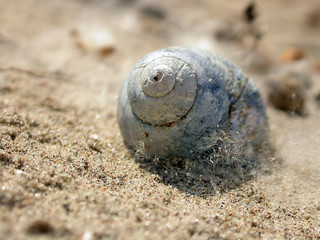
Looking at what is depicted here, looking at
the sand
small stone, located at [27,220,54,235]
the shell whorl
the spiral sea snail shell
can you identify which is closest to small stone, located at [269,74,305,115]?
the sand

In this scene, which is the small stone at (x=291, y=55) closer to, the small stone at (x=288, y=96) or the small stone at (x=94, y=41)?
the small stone at (x=288, y=96)

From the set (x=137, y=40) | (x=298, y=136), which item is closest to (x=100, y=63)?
(x=137, y=40)

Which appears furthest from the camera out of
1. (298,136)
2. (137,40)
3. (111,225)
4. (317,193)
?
(137,40)

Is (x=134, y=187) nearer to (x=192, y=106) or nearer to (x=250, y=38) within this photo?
(x=192, y=106)

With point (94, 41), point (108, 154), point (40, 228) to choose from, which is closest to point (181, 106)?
point (108, 154)

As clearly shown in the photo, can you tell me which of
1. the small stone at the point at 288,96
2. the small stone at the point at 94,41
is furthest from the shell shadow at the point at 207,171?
the small stone at the point at 94,41

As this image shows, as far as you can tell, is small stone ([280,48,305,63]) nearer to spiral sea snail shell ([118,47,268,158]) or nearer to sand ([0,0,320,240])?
sand ([0,0,320,240])
